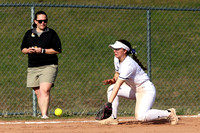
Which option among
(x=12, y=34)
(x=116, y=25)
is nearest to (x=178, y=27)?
(x=116, y=25)

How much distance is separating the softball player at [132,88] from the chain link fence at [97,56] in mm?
1628

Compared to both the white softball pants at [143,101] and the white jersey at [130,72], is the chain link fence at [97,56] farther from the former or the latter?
the white jersey at [130,72]

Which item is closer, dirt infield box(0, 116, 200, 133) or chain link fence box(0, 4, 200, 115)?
dirt infield box(0, 116, 200, 133)

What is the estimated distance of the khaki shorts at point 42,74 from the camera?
7.76 m

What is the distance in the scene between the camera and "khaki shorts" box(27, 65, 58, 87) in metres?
7.76

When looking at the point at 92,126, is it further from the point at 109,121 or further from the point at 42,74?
the point at 42,74

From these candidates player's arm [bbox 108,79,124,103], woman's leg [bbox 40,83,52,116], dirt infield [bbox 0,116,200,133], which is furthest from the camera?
woman's leg [bbox 40,83,52,116]

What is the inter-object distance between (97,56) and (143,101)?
27.3ft

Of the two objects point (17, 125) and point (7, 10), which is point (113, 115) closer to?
point (17, 125)

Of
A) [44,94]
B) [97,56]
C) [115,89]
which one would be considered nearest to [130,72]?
[115,89]

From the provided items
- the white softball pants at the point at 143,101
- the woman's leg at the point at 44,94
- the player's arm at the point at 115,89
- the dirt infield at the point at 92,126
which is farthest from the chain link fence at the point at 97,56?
the player's arm at the point at 115,89

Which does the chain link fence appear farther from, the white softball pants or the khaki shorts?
the white softball pants

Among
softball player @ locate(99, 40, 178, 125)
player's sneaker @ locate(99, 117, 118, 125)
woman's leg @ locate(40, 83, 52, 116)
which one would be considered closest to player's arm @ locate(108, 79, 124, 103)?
softball player @ locate(99, 40, 178, 125)

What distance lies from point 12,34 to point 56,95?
5186 millimetres
